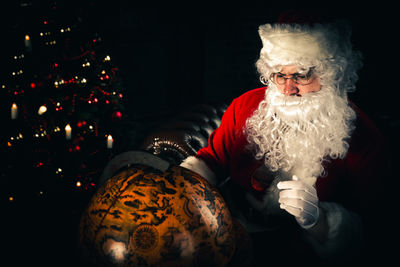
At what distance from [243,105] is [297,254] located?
97 cm

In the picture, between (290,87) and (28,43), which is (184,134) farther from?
(28,43)

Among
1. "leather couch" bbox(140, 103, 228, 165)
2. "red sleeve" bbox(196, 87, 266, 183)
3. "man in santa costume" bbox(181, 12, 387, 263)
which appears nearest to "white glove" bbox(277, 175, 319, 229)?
"man in santa costume" bbox(181, 12, 387, 263)

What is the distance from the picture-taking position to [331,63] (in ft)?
6.53

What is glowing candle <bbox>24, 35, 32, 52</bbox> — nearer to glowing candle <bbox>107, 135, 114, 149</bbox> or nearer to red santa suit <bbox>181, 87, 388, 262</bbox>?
glowing candle <bbox>107, 135, 114, 149</bbox>

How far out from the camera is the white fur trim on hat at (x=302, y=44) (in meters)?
1.96

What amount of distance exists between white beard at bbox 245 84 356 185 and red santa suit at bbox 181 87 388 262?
2.4 inches

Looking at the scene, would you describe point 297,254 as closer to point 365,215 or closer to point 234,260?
point 365,215

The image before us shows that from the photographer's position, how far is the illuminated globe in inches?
50.9

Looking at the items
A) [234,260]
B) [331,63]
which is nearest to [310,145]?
[331,63]

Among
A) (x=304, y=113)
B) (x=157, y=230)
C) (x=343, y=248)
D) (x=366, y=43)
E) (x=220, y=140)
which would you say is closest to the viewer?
(x=157, y=230)

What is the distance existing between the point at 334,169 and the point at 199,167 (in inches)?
30.2

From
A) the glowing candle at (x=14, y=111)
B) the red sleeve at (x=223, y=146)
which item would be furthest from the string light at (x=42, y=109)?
the red sleeve at (x=223, y=146)

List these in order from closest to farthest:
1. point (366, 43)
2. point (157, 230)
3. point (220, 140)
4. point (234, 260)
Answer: point (157, 230) → point (234, 260) → point (220, 140) → point (366, 43)

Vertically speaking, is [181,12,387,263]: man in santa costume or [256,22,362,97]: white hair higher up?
[256,22,362,97]: white hair
